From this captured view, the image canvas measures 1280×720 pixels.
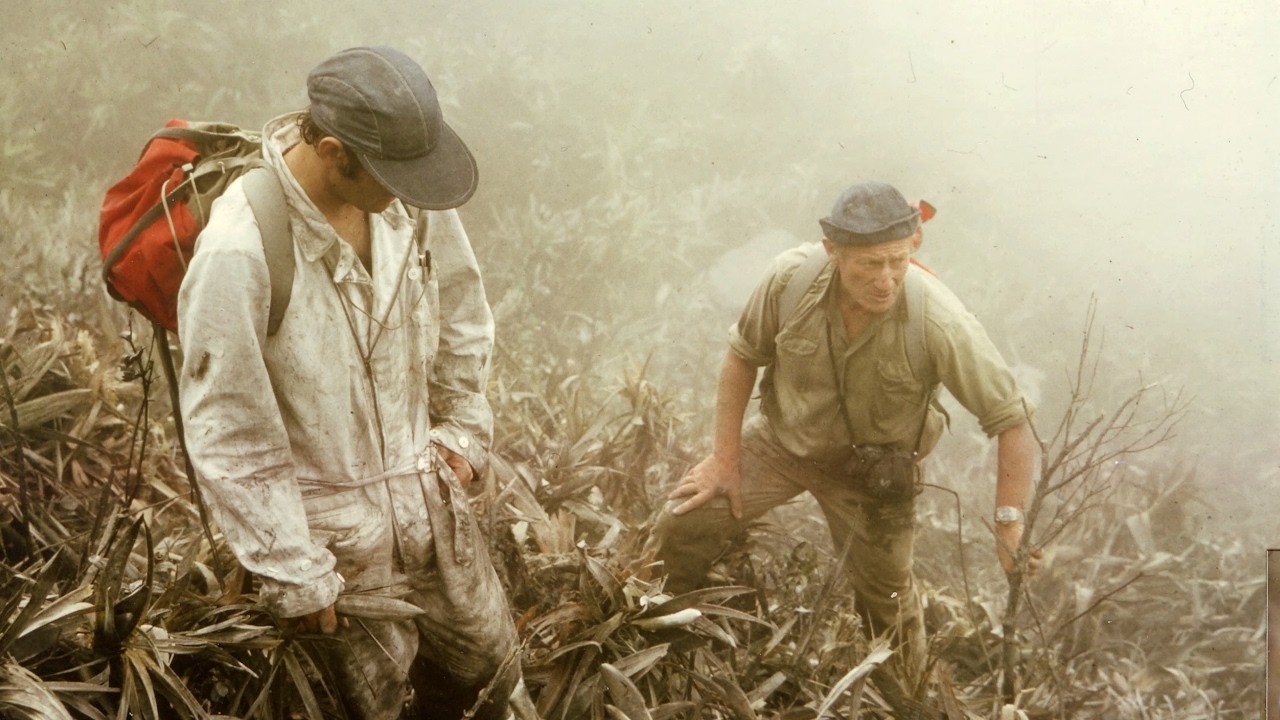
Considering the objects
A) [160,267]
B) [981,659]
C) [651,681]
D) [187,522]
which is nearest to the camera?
[160,267]

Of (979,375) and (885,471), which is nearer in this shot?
(979,375)

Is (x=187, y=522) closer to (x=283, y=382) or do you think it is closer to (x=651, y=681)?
(x=283, y=382)

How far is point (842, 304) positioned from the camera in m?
3.22

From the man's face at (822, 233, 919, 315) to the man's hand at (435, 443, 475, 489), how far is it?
1323 mm

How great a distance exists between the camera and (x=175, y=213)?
2084mm

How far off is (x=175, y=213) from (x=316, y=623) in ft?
2.95

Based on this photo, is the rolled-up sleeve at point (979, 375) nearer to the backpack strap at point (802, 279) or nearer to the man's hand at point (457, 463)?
the backpack strap at point (802, 279)

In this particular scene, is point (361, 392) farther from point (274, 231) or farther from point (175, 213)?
point (175, 213)

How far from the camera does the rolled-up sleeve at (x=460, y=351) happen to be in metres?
2.47

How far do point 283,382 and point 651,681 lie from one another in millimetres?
1290

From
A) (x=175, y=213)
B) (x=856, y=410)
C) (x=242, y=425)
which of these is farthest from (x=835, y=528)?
(x=175, y=213)

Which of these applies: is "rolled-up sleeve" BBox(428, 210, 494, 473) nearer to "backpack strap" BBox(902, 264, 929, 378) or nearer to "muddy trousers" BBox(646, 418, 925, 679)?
"muddy trousers" BBox(646, 418, 925, 679)

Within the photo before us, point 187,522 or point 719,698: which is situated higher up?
point 187,522

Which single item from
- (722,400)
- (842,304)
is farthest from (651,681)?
(842,304)
